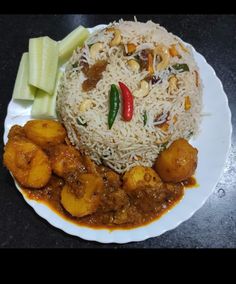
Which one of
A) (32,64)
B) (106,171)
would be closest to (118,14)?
(32,64)

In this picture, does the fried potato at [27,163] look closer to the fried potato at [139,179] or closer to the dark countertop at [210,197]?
the dark countertop at [210,197]

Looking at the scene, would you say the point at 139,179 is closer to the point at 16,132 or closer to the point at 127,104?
the point at 127,104

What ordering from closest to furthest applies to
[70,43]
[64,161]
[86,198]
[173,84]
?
1. [86,198]
2. [64,161]
3. [173,84]
4. [70,43]

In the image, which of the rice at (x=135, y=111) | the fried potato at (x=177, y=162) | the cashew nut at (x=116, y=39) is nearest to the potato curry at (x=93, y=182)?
the fried potato at (x=177, y=162)

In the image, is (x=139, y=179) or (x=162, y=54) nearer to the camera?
(x=139, y=179)

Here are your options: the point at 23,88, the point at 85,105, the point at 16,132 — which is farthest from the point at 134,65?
the point at 16,132

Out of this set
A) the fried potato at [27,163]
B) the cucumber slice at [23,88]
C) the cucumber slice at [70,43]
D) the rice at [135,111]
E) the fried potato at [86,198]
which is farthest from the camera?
the cucumber slice at [70,43]

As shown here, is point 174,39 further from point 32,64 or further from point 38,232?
point 38,232

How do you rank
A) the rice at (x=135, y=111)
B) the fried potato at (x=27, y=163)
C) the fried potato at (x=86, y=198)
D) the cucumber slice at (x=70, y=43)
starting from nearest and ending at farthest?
the fried potato at (x=86, y=198)
the fried potato at (x=27, y=163)
the rice at (x=135, y=111)
the cucumber slice at (x=70, y=43)
